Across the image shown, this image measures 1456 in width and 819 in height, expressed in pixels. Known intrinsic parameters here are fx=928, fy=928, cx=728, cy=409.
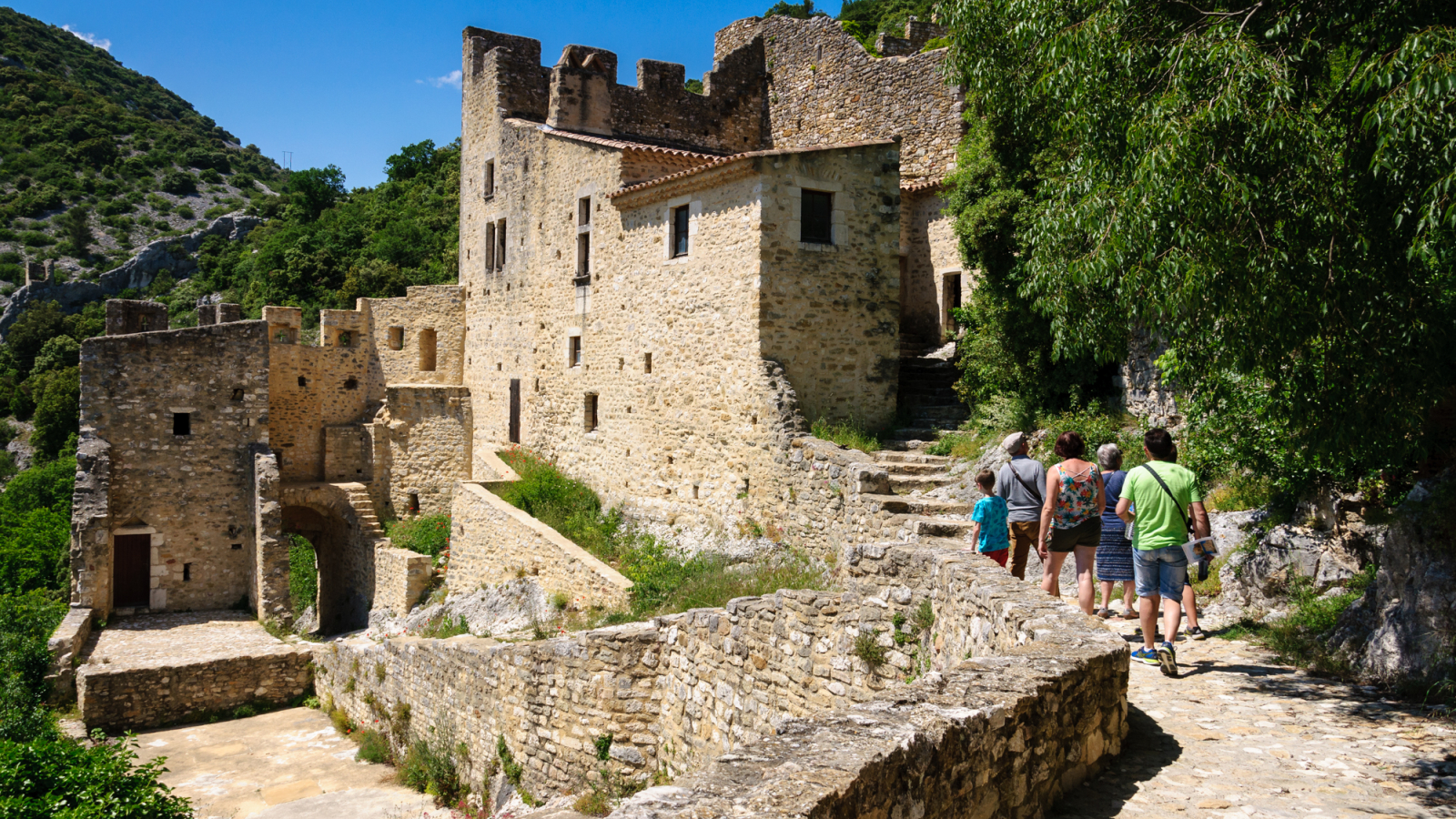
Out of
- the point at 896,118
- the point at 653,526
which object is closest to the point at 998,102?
the point at 653,526

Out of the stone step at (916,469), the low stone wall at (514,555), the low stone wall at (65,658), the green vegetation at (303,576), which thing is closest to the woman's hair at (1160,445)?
the stone step at (916,469)

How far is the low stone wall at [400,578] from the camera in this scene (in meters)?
20.4

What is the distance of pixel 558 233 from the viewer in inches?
802

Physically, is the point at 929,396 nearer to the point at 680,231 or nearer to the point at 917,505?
the point at 917,505

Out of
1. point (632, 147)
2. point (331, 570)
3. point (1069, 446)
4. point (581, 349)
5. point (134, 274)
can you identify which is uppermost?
point (134, 274)

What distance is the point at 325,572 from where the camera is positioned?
25625mm

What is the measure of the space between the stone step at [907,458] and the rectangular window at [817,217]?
346cm

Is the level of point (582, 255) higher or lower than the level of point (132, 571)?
higher

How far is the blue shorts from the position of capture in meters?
7.15

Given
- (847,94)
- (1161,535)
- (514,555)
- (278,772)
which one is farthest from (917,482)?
(847,94)

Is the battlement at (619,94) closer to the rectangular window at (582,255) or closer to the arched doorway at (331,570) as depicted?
the rectangular window at (582,255)

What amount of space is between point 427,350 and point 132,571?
8.94 metres

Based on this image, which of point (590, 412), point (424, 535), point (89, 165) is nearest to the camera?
point (590, 412)

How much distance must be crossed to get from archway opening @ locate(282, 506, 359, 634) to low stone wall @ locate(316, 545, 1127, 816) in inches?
430
